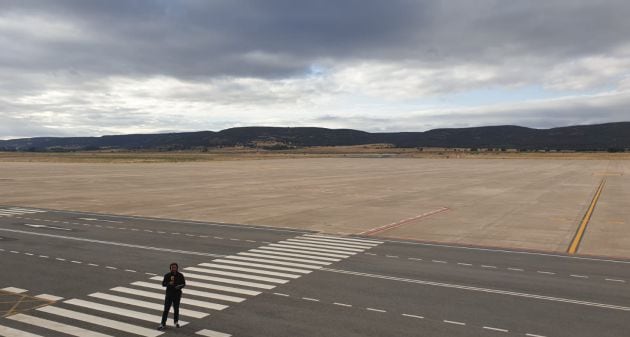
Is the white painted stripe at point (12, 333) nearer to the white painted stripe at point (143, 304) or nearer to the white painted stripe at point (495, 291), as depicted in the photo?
the white painted stripe at point (143, 304)

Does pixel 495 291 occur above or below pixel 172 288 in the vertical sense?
below

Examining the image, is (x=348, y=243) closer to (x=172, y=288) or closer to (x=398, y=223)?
(x=398, y=223)

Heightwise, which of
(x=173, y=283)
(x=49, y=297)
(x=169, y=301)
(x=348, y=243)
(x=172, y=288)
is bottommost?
(x=348, y=243)

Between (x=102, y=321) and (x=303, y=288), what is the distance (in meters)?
6.01

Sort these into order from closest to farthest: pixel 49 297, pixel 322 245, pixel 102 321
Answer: pixel 102 321 < pixel 49 297 < pixel 322 245

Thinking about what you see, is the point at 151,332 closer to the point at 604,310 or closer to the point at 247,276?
the point at 247,276

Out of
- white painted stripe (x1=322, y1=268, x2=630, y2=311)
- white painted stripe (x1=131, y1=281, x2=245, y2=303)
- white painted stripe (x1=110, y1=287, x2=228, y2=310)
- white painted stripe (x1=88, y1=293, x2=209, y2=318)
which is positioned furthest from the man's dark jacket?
white painted stripe (x1=322, y1=268, x2=630, y2=311)

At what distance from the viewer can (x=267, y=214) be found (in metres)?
34.0

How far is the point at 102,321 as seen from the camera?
42.1 ft

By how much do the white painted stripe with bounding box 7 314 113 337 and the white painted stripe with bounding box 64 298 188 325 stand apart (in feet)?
4.11

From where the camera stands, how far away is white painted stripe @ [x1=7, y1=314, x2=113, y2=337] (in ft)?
39.2

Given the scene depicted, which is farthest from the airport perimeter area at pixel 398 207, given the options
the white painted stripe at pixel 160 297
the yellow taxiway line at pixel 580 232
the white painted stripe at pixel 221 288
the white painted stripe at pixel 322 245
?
the white painted stripe at pixel 160 297

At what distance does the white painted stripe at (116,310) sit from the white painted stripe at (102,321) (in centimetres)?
48

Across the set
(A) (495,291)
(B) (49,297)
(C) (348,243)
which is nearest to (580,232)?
(C) (348,243)
